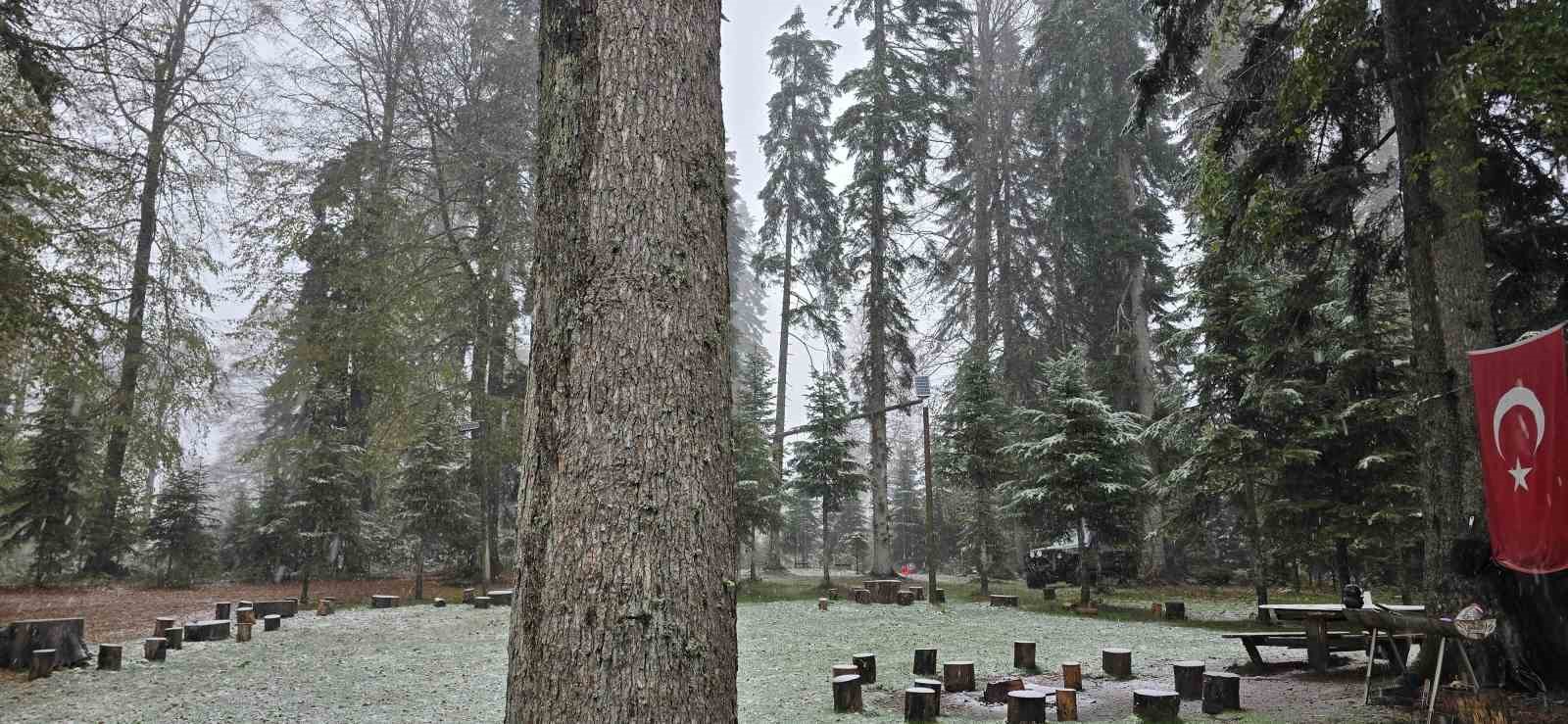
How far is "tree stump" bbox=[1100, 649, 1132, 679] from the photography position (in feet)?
27.9

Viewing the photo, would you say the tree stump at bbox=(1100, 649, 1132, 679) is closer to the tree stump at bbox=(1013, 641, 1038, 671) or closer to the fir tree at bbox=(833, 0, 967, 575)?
the tree stump at bbox=(1013, 641, 1038, 671)

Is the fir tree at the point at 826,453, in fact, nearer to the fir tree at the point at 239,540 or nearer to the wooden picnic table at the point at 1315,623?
the wooden picnic table at the point at 1315,623

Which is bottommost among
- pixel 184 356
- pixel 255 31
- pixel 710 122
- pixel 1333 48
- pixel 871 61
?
pixel 710 122

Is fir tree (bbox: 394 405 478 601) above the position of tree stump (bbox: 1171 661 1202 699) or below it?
above

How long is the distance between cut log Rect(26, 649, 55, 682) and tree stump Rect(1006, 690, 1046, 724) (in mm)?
9708

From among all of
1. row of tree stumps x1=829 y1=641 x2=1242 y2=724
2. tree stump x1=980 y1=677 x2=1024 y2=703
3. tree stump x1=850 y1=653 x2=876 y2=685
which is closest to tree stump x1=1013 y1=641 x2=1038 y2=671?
row of tree stumps x1=829 y1=641 x2=1242 y2=724

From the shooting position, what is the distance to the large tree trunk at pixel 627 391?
6.51 feet

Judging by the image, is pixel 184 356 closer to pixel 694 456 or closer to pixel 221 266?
pixel 221 266

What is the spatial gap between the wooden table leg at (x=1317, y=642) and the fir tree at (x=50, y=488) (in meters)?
22.6

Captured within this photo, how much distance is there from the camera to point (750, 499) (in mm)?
19859

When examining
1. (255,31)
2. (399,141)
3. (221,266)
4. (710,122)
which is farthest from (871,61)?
(710,122)

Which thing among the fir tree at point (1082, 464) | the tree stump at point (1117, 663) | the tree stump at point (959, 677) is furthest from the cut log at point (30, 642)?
the fir tree at point (1082, 464)

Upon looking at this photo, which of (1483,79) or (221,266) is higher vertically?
(221,266)

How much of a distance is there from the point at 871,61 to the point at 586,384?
77.9 feet
